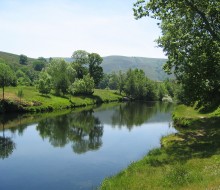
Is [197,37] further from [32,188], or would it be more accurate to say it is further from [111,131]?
[111,131]

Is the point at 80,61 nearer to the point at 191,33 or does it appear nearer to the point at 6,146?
the point at 6,146

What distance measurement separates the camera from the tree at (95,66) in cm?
15618

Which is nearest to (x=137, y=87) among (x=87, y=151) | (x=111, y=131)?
(x=111, y=131)

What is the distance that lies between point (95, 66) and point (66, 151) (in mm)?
117537

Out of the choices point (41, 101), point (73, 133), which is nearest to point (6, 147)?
point (73, 133)

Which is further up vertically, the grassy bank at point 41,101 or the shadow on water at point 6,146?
the grassy bank at point 41,101

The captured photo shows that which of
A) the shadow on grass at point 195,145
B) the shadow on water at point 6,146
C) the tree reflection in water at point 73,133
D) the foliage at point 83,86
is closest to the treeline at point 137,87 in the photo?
the foliage at point 83,86

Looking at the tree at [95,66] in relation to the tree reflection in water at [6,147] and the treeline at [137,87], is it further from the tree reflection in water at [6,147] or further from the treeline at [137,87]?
the tree reflection in water at [6,147]

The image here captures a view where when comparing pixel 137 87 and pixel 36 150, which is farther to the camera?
pixel 137 87

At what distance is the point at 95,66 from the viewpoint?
159375 mm

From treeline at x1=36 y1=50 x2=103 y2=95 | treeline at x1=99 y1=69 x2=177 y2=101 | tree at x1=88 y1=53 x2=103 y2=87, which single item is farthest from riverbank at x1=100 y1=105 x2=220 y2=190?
treeline at x1=99 y1=69 x2=177 y2=101

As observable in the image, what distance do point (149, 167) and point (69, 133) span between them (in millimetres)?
34127

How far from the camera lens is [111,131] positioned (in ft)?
211

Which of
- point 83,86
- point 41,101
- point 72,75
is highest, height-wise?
point 72,75
